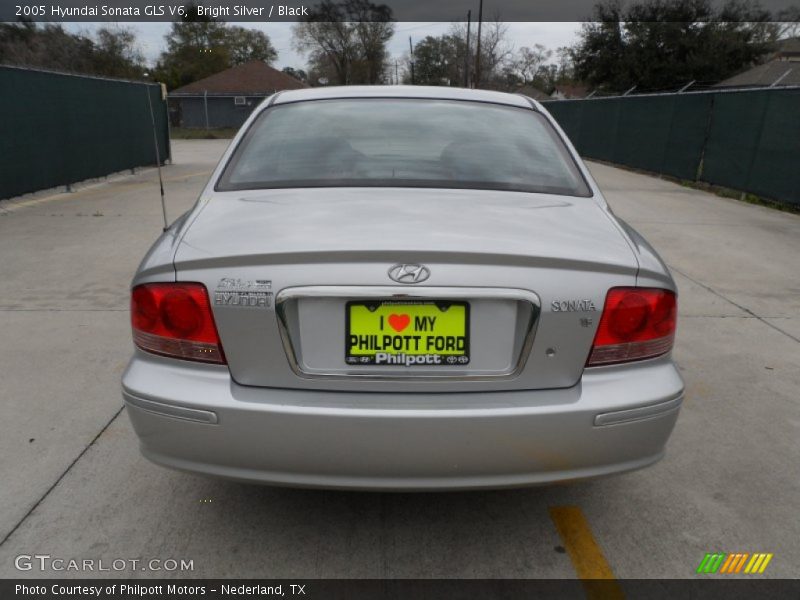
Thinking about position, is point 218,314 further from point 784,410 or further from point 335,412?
point 784,410

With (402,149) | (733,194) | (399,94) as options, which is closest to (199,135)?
(733,194)

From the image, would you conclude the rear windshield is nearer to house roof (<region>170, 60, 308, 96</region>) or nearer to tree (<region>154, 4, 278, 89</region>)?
house roof (<region>170, 60, 308, 96</region>)

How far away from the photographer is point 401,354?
1.97m

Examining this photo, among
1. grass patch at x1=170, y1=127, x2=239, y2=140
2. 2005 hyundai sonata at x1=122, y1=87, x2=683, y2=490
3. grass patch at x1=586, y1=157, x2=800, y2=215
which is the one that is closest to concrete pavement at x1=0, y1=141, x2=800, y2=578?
2005 hyundai sonata at x1=122, y1=87, x2=683, y2=490

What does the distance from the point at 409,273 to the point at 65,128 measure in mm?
12213

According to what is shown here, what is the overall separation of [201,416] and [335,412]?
1.34 feet

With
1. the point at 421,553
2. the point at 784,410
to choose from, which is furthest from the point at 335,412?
the point at 784,410

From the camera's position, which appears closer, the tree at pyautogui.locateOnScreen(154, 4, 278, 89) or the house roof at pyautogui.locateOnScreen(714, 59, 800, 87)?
the house roof at pyautogui.locateOnScreen(714, 59, 800, 87)

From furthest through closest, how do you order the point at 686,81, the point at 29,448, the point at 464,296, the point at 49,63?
the point at 49,63, the point at 686,81, the point at 29,448, the point at 464,296

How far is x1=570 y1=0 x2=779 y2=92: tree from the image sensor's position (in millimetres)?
39938

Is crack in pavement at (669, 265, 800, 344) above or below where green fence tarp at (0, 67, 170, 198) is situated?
below

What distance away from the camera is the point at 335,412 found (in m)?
1.93

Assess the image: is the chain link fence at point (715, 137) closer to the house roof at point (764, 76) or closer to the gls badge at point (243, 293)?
the gls badge at point (243, 293)

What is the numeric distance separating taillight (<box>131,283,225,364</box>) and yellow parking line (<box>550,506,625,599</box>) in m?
1.43
